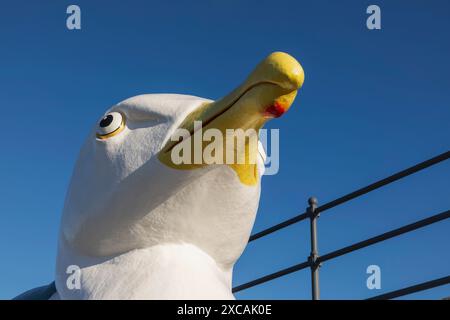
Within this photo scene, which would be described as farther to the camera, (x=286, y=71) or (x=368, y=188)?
(x=368, y=188)

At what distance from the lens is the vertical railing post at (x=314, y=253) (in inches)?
152

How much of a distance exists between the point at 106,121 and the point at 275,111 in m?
0.77

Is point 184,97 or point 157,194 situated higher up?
point 184,97

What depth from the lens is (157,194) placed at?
2.76 meters

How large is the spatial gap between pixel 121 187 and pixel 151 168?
0.14 m

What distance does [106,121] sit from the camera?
294cm

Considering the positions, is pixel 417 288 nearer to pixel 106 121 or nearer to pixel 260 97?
pixel 260 97

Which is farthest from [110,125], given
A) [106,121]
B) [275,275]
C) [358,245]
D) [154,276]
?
[275,275]

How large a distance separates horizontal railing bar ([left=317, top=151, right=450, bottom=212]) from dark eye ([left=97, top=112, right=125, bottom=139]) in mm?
1372

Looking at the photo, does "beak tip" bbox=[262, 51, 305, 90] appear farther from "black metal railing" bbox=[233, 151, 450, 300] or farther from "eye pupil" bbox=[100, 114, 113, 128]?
"black metal railing" bbox=[233, 151, 450, 300]

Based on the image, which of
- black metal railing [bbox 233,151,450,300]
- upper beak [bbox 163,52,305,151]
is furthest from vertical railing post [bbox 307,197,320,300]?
upper beak [bbox 163,52,305,151]
